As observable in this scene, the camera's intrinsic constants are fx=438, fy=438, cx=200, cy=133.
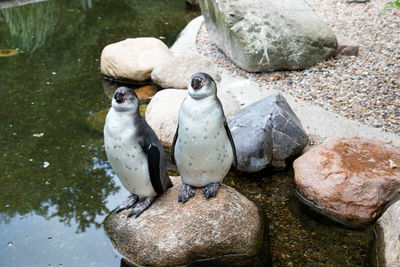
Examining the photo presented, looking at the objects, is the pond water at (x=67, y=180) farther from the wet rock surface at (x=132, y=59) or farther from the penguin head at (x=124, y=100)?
the penguin head at (x=124, y=100)

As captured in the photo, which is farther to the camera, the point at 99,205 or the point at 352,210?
the point at 99,205

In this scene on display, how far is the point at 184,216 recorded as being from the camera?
3625mm

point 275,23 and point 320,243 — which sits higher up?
point 275,23

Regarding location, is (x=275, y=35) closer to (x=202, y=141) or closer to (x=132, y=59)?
(x=132, y=59)

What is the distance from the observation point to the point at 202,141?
339 centimetres

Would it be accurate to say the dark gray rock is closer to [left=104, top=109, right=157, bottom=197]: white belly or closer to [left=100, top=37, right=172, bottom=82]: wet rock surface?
[left=104, top=109, right=157, bottom=197]: white belly

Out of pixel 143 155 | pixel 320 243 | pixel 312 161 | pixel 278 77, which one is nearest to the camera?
pixel 143 155

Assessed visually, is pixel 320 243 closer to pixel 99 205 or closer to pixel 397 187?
pixel 397 187

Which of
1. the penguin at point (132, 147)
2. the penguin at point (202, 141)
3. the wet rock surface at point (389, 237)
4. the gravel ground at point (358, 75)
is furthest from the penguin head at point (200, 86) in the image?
the gravel ground at point (358, 75)

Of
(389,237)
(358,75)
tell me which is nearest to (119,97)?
(389,237)

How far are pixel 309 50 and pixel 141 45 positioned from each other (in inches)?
109

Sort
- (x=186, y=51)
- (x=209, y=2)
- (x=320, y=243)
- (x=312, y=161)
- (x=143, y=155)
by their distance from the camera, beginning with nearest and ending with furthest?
(x=143, y=155) → (x=320, y=243) → (x=312, y=161) → (x=209, y=2) → (x=186, y=51)

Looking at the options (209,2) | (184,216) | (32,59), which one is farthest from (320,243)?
(32,59)

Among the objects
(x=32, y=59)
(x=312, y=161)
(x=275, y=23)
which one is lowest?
(x=32, y=59)
